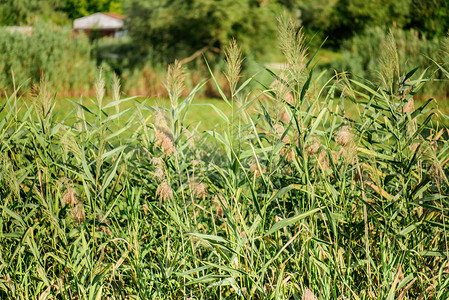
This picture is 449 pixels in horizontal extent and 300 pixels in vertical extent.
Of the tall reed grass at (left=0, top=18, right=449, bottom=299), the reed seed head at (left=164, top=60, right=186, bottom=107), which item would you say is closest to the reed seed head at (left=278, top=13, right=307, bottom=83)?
the tall reed grass at (left=0, top=18, right=449, bottom=299)

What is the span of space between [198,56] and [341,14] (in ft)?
26.6

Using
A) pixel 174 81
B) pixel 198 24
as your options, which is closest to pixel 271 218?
pixel 174 81

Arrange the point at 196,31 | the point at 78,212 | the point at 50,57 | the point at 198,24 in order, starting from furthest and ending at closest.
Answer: the point at 196,31 → the point at 198,24 → the point at 50,57 → the point at 78,212

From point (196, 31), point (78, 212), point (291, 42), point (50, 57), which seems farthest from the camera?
point (196, 31)

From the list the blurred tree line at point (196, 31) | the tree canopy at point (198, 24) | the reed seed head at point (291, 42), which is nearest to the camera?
the reed seed head at point (291, 42)

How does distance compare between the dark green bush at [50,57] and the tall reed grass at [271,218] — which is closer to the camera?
the tall reed grass at [271,218]

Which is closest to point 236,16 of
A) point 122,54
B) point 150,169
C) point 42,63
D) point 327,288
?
point 122,54

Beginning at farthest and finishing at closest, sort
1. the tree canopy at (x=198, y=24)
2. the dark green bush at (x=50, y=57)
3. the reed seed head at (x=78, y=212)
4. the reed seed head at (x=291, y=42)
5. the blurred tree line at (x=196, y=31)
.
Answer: the blurred tree line at (x=196, y=31) → the tree canopy at (x=198, y=24) → the dark green bush at (x=50, y=57) → the reed seed head at (x=78, y=212) → the reed seed head at (x=291, y=42)

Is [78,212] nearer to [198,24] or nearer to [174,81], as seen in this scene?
[174,81]

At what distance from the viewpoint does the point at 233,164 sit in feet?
4.36

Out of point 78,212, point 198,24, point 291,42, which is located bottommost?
point 198,24

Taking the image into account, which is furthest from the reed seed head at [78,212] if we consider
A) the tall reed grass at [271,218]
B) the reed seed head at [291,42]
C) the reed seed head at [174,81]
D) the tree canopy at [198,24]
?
the tree canopy at [198,24]

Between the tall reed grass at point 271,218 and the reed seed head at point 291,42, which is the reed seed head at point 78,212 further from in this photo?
the reed seed head at point 291,42

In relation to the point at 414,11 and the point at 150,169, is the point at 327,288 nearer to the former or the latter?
the point at 150,169
